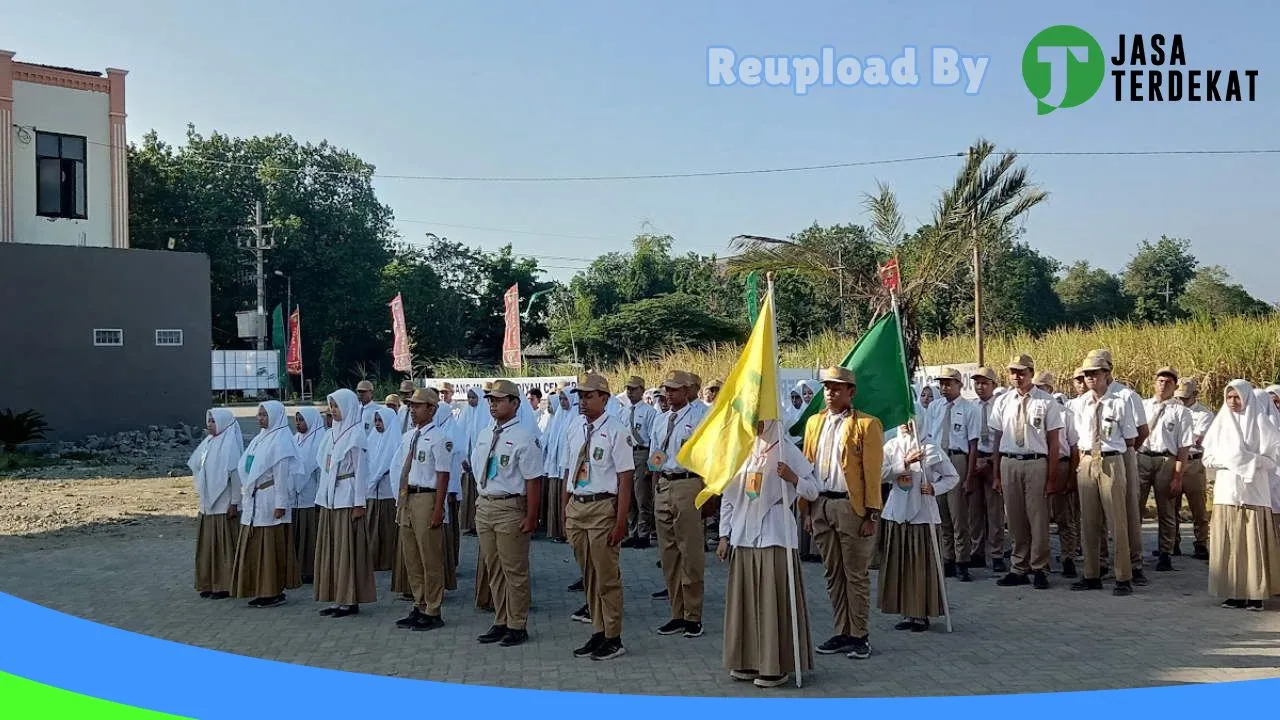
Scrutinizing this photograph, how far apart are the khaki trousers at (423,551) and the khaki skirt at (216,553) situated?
2147 mm

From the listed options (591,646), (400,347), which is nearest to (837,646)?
(591,646)

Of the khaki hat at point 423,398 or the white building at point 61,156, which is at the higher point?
the white building at point 61,156

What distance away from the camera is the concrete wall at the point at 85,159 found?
25.4 meters

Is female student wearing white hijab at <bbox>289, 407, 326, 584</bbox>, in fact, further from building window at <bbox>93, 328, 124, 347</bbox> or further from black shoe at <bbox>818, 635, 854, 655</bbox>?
building window at <bbox>93, 328, 124, 347</bbox>

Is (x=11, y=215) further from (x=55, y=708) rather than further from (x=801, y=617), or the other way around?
(x=801, y=617)

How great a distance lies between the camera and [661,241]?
47.2m

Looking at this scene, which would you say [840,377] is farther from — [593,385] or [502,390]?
[502,390]

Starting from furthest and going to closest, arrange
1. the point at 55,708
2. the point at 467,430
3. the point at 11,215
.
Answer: the point at 11,215
the point at 467,430
the point at 55,708

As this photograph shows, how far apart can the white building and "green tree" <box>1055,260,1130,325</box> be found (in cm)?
3369

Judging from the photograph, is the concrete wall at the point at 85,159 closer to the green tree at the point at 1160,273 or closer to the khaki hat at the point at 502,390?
the khaki hat at the point at 502,390

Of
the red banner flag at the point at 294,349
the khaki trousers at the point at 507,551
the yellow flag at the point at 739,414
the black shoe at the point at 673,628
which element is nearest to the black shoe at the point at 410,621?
the khaki trousers at the point at 507,551

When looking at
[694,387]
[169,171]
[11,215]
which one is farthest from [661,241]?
[694,387]

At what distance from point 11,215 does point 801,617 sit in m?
24.6

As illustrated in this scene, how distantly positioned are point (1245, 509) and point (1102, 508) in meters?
1.06
